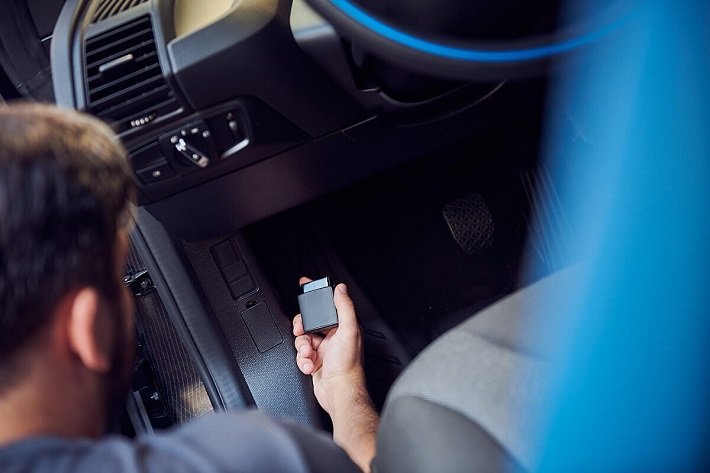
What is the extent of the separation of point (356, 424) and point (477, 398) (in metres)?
0.38

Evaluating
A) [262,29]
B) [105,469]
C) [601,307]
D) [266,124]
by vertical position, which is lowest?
[601,307]

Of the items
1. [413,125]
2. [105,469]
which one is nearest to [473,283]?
[413,125]

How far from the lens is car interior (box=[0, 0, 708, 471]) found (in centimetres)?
86

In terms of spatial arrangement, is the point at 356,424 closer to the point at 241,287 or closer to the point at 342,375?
the point at 342,375

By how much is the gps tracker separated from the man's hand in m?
0.01

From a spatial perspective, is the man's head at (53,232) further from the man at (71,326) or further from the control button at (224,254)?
the control button at (224,254)

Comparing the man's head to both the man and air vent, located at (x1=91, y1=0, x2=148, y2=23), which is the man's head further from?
air vent, located at (x1=91, y1=0, x2=148, y2=23)

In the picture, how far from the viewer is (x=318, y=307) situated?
4.14 ft

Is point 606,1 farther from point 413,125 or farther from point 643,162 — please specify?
point 413,125

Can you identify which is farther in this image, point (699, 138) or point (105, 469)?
point (699, 138)

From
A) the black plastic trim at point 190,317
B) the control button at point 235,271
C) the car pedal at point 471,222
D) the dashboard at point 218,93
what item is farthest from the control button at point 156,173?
the car pedal at point 471,222

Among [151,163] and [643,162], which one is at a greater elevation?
[151,163]

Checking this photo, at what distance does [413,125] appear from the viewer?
1.22 m

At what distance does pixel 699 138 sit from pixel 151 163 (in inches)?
29.8
